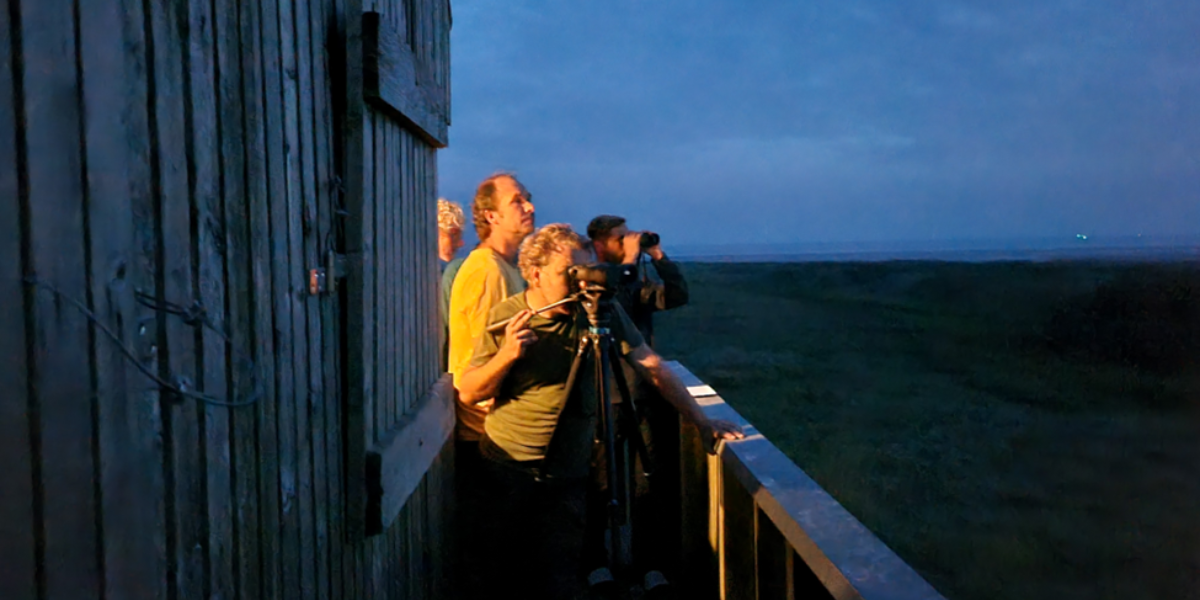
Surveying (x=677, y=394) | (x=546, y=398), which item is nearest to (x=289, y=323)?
(x=546, y=398)

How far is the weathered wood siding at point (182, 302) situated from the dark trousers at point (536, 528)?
3.85 feet

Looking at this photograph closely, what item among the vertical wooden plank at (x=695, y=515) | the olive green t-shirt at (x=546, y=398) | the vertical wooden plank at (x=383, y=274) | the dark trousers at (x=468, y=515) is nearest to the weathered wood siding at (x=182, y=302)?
the vertical wooden plank at (x=383, y=274)

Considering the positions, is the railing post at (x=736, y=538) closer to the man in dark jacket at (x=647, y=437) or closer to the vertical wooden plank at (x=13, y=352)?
the man in dark jacket at (x=647, y=437)

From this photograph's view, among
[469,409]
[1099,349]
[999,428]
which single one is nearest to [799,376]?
[999,428]

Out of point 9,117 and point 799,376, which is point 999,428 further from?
point 9,117

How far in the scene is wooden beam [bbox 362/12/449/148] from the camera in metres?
1.90

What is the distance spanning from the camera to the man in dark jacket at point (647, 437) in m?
3.32

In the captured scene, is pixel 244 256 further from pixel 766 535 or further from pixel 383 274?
pixel 766 535

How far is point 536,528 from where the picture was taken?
3.18 metres

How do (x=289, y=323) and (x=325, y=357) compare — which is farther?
(x=325, y=357)

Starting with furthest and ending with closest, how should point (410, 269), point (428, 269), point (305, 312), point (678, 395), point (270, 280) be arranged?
point (678, 395), point (428, 269), point (410, 269), point (305, 312), point (270, 280)

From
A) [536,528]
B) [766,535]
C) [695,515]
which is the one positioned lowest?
[695,515]

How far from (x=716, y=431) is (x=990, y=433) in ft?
40.4

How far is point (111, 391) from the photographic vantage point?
862 mm
